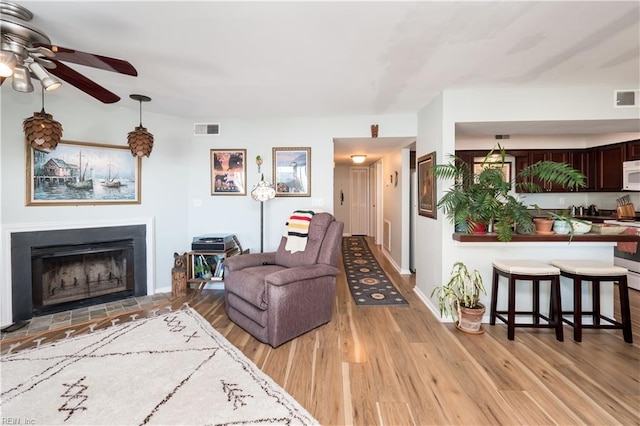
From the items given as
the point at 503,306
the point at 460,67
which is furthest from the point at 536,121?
the point at 503,306

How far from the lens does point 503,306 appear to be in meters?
2.74

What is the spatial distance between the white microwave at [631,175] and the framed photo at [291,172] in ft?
15.2

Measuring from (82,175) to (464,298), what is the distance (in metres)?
4.30

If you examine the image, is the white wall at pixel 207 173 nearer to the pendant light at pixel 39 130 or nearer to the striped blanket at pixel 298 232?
the striped blanket at pixel 298 232

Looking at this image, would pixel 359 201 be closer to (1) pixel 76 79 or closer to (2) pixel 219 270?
(2) pixel 219 270

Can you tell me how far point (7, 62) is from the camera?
134cm

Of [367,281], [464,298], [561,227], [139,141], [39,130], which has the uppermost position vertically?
[139,141]

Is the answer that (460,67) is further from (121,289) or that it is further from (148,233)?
(121,289)

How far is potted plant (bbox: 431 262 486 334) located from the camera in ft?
8.15

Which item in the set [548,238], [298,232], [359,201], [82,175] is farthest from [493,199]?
[359,201]

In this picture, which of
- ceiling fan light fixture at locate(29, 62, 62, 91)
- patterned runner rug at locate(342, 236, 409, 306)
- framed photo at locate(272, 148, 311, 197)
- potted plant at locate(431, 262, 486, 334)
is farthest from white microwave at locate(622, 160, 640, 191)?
ceiling fan light fixture at locate(29, 62, 62, 91)

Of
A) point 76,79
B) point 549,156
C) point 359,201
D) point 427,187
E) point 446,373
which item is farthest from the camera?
point 359,201

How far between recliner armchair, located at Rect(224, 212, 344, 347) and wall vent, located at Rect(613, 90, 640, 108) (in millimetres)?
3012

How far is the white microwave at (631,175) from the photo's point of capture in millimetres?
3816
